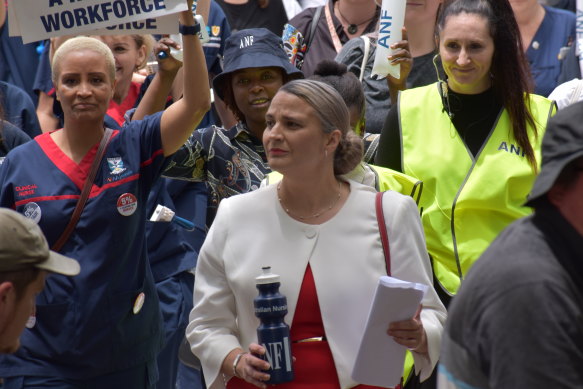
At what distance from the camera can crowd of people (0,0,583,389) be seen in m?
2.91

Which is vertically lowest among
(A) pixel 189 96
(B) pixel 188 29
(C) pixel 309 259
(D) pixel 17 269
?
(C) pixel 309 259

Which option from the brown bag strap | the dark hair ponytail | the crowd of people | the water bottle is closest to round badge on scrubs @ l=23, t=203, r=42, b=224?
the crowd of people

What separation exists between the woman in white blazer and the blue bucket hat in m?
1.61

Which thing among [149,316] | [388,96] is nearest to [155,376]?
[149,316]

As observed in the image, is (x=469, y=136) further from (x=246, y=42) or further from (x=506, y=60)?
(x=246, y=42)

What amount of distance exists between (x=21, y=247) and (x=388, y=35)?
3.44m

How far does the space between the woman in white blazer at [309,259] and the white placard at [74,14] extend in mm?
1171

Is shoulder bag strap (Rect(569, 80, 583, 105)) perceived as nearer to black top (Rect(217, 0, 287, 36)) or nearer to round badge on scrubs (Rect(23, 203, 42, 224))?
round badge on scrubs (Rect(23, 203, 42, 224))

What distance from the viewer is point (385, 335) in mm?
4297

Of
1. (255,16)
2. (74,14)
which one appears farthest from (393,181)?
(255,16)

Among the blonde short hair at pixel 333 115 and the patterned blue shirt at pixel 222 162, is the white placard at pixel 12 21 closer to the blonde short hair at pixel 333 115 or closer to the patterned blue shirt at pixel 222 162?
the patterned blue shirt at pixel 222 162

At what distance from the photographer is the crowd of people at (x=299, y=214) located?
2.91 m

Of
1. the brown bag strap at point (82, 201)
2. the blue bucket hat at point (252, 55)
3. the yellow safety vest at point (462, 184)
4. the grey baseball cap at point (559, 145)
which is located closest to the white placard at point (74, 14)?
the brown bag strap at point (82, 201)

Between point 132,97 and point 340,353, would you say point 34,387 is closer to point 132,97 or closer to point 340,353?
point 340,353
